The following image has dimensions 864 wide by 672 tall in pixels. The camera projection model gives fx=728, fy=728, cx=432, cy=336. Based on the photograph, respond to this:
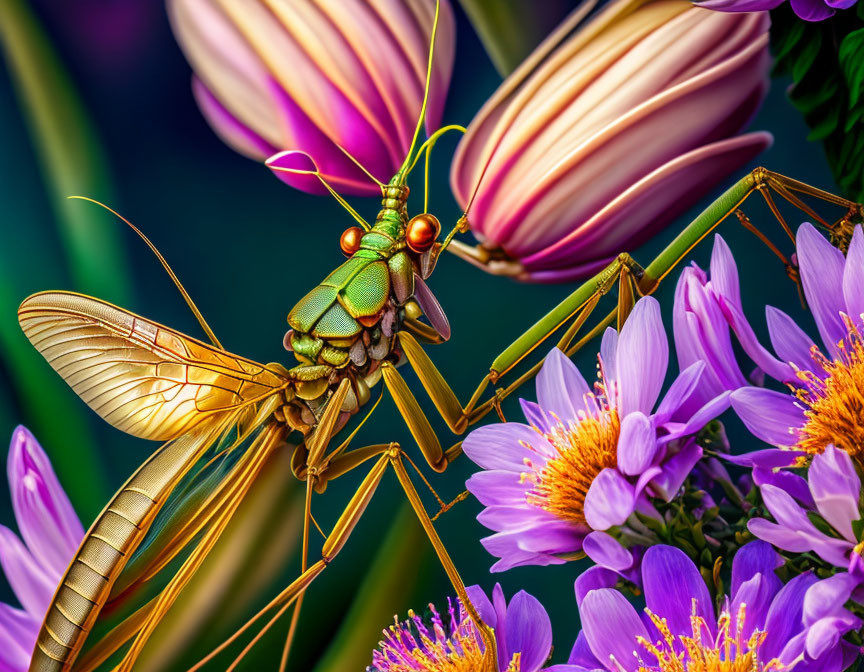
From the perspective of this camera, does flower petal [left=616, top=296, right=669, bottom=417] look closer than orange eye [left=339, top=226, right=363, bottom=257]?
Yes

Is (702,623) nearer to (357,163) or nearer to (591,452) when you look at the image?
(591,452)

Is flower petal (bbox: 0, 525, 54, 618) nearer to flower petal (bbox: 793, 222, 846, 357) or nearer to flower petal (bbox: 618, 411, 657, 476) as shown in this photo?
flower petal (bbox: 618, 411, 657, 476)

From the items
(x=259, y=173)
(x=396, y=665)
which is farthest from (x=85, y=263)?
(x=396, y=665)

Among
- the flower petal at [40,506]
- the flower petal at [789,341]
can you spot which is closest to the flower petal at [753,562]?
the flower petal at [789,341]

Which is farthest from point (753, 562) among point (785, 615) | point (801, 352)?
point (801, 352)

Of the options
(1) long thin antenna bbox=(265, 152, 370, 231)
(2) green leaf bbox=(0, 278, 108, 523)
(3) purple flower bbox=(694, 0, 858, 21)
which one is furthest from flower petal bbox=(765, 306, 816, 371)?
(2) green leaf bbox=(0, 278, 108, 523)

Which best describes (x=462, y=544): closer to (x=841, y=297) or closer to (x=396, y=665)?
(x=396, y=665)

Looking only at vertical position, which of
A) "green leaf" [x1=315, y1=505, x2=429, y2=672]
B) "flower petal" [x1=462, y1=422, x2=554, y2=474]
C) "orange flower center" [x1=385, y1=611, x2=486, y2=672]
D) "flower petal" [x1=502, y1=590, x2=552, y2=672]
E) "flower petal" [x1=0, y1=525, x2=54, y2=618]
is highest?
"flower petal" [x1=0, y1=525, x2=54, y2=618]
